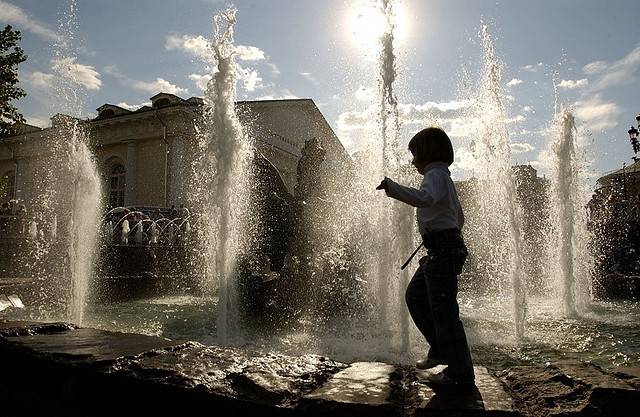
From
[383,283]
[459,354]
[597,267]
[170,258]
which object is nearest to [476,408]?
[459,354]

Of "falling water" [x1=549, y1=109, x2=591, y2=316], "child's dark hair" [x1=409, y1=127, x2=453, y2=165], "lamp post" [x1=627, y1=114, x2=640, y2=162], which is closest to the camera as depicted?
"child's dark hair" [x1=409, y1=127, x2=453, y2=165]

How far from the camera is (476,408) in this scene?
5.41 feet

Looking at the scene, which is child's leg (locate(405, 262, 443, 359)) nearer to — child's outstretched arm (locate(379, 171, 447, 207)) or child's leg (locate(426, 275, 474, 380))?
child's leg (locate(426, 275, 474, 380))

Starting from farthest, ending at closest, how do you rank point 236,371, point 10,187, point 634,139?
1. point 10,187
2. point 634,139
3. point 236,371

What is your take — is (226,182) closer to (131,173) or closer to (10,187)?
(131,173)

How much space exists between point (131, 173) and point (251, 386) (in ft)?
89.3

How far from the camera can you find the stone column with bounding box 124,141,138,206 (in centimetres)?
2645

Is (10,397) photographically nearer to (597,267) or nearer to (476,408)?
(476,408)

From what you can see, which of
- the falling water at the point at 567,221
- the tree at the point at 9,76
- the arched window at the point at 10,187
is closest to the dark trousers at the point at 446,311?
the falling water at the point at 567,221

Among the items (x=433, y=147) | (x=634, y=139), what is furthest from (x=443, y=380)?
(x=634, y=139)

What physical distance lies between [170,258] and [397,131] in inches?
263

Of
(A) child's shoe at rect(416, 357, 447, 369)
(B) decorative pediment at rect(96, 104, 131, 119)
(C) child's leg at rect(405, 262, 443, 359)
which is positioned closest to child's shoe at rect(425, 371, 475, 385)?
(A) child's shoe at rect(416, 357, 447, 369)

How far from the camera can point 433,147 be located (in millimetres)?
2436

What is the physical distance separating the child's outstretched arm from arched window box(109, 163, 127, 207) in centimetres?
2823
